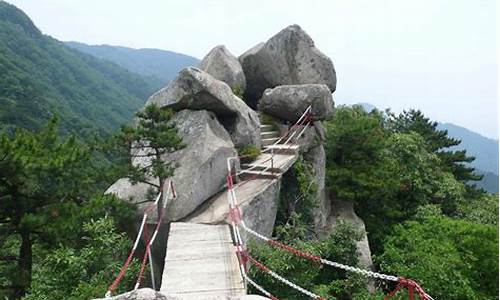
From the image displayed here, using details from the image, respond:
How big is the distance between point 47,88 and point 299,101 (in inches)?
2252

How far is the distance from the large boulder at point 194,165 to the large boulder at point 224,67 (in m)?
5.28

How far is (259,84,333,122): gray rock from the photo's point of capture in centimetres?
1645

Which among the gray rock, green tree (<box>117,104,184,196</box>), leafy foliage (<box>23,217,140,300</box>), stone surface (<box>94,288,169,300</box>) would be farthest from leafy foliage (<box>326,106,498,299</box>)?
stone surface (<box>94,288,169,300</box>)

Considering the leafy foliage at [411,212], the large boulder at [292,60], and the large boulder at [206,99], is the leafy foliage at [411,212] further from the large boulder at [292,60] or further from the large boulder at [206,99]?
the large boulder at [206,99]

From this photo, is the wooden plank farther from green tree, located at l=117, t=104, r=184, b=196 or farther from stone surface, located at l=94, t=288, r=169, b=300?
stone surface, located at l=94, t=288, r=169, b=300

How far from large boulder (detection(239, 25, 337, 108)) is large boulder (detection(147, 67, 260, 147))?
6040 mm

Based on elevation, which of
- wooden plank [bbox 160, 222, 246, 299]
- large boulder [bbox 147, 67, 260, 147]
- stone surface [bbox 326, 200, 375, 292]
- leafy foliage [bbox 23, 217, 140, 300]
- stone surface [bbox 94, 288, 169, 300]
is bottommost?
stone surface [bbox 326, 200, 375, 292]

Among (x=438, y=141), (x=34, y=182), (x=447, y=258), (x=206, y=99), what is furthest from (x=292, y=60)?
(x=438, y=141)

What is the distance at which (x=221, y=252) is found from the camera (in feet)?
27.2

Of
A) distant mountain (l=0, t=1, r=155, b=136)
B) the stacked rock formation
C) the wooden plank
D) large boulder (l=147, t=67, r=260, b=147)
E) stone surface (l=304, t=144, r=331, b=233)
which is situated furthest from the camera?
distant mountain (l=0, t=1, r=155, b=136)

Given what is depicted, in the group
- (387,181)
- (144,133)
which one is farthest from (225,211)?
(387,181)

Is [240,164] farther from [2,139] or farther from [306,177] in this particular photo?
[2,139]

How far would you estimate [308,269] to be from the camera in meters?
8.48

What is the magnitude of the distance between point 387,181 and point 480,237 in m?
3.63
